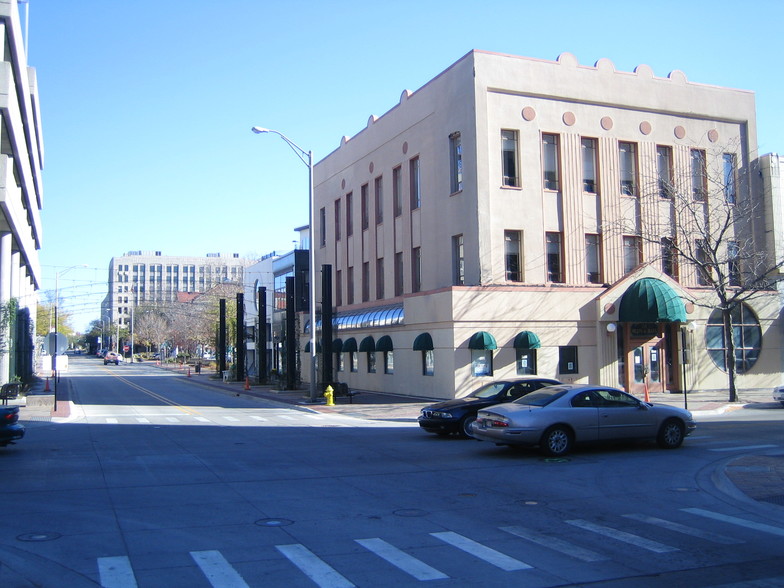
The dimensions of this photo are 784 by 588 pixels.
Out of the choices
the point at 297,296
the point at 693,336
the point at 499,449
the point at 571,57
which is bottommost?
the point at 499,449

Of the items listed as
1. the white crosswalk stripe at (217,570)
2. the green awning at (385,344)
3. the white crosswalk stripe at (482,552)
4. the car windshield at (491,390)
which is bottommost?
the white crosswalk stripe at (482,552)

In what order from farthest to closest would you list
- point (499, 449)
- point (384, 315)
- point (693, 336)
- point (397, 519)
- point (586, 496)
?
point (384, 315) → point (693, 336) → point (499, 449) → point (586, 496) → point (397, 519)

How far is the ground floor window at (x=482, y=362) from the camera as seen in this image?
29.4 m

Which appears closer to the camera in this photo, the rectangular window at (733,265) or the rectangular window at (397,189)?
the rectangular window at (733,265)

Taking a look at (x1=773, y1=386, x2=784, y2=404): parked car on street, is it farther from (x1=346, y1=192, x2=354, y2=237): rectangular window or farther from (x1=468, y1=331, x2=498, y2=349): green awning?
(x1=346, y1=192, x2=354, y2=237): rectangular window

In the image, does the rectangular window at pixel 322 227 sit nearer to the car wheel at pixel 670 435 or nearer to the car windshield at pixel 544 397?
the car windshield at pixel 544 397

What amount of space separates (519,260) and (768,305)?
13.2 meters

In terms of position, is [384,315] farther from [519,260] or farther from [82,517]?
[82,517]

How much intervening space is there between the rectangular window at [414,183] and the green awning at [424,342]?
7.32m

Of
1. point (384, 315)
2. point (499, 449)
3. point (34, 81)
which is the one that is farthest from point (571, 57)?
point (34, 81)

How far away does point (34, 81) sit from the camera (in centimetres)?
4000

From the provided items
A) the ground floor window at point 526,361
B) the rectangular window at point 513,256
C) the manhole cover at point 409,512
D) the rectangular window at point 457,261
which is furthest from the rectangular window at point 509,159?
the manhole cover at point 409,512

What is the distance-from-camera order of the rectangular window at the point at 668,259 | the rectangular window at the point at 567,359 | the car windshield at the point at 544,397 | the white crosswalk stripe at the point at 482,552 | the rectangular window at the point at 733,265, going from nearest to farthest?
the white crosswalk stripe at the point at 482,552 → the car windshield at the point at 544,397 → the rectangular window at the point at 567,359 → the rectangular window at the point at 668,259 → the rectangular window at the point at 733,265

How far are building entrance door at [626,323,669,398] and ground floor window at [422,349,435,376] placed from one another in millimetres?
8376
